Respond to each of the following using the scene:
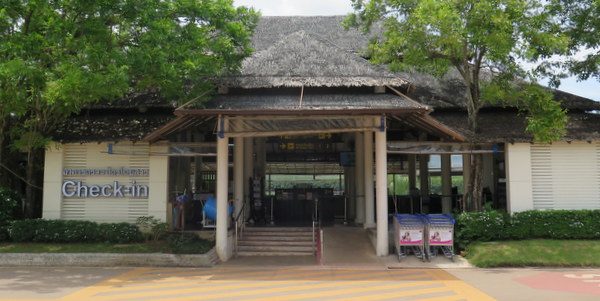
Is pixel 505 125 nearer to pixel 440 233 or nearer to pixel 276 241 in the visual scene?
pixel 440 233

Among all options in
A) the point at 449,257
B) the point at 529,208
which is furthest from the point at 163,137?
the point at 529,208

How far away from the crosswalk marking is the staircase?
1854 millimetres

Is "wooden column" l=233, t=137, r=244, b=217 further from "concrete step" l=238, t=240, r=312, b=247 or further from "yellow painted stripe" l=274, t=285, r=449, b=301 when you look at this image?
"yellow painted stripe" l=274, t=285, r=449, b=301

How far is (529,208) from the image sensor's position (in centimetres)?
1223

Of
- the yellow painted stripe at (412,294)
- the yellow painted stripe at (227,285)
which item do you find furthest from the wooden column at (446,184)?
the yellow painted stripe at (412,294)

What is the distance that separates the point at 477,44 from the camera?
38.2ft

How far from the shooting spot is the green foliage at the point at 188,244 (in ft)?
35.4

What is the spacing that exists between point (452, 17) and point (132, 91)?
1043 centimetres

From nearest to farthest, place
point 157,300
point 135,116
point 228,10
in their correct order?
1. point 157,300
2. point 228,10
3. point 135,116

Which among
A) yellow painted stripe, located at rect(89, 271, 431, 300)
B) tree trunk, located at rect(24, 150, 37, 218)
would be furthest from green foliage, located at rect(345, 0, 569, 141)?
tree trunk, located at rect(24, 150, 37, 218)

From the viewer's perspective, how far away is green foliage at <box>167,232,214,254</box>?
35.4 ft

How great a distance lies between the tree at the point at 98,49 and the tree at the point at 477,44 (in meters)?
4.80

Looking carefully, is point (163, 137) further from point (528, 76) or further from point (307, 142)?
point (528, 76)

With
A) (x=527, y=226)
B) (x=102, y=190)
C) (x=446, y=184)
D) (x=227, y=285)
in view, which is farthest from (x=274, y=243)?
(x=446, y=184)
